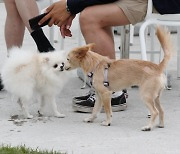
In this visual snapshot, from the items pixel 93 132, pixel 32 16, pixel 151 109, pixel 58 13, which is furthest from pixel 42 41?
pixel 151 109

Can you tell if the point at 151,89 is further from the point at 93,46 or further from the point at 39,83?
the point at 39,83

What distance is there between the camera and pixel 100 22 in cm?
460

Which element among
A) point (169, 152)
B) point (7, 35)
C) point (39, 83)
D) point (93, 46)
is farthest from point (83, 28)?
point (169, 152)

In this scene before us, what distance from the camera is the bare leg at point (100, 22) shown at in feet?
15.0

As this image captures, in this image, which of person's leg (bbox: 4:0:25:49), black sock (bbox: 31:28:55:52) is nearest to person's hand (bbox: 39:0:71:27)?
black sock (bbox: 31:28:55:52)

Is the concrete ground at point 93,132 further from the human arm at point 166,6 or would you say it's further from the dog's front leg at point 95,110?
the human arm at point 166,6

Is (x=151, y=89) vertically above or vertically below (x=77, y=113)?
above

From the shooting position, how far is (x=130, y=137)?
159 inches

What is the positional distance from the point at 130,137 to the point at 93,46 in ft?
2.72

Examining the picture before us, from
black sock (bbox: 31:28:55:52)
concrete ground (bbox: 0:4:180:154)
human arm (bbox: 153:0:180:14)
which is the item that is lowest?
concrete ground (bbox: 0:4:180:154)

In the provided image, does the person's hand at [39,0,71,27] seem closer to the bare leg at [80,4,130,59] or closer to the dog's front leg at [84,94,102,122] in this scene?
the bare leg at [80,4,130,59]

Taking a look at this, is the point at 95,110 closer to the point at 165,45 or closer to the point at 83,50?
the point at 83,50

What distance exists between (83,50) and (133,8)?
679 millimetres

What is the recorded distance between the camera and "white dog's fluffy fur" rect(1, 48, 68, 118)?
4.41 metres
